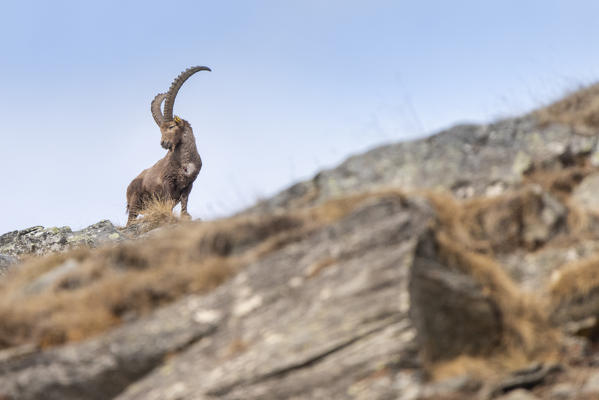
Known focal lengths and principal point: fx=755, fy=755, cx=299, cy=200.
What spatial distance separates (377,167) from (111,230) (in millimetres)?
11733

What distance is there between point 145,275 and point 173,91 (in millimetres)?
15472

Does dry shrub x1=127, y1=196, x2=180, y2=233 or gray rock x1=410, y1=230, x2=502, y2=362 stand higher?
dry shrub x1=127, y1=196, x2=180, y2=233

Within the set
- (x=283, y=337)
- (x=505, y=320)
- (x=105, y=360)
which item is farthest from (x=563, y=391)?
(x=105, y=360)

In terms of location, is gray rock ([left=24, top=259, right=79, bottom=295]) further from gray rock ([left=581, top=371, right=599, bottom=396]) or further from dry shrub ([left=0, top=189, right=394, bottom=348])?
gray rock ([left=581, top=371, right=599, bottom=396])

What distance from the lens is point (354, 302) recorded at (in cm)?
657

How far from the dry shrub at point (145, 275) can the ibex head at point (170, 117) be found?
536 inches

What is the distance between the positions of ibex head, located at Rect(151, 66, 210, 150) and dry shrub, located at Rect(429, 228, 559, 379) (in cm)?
1540

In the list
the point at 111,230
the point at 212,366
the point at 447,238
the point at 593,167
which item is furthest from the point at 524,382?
the point at 111,230

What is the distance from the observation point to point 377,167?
30.2 ft

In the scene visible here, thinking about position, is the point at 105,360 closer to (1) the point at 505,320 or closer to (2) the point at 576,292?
(1) the point at 505,320

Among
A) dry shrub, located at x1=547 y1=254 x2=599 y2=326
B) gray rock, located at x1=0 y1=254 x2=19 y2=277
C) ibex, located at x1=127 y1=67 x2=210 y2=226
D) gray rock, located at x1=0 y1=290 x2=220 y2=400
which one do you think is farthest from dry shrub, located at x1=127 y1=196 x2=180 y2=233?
dry shrub, located at x1=547 y1=254 x2=599 y2=326

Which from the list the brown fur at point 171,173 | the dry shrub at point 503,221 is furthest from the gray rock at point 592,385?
the brown fur at point 171,173

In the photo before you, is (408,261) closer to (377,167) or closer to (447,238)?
(447,238)

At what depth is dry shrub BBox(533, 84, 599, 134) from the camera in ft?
30.7
